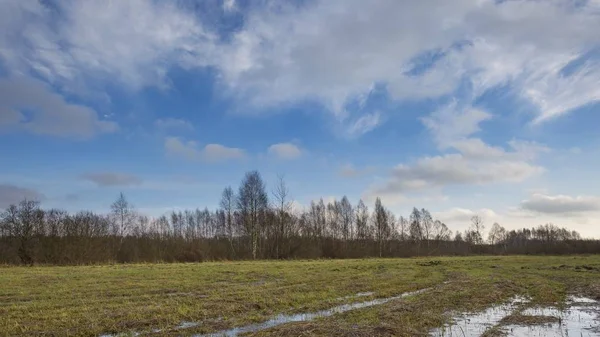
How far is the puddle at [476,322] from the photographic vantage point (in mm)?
12266

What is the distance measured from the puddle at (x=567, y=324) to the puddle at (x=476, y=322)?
700 mm

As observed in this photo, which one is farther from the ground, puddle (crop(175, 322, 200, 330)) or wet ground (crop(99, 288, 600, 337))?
puddle (crop(175, 322, 200, 330))

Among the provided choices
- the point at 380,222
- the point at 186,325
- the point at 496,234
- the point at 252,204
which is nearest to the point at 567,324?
the point at 186,325

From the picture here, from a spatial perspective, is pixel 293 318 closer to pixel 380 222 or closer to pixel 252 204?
pixel 252 204

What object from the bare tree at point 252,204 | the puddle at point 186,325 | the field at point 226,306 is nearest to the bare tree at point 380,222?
the bare tree at point 252,204

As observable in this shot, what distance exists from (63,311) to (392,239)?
10915 cm

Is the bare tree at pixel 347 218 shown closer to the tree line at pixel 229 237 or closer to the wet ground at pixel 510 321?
the tree line at pixel 229 237

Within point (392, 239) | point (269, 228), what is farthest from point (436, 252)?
point (269, 228)

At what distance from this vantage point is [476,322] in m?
13.9

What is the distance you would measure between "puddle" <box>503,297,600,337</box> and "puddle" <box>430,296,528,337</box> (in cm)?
70

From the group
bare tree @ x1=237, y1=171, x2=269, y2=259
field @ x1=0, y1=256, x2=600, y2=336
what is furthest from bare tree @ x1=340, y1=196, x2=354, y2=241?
field @ x1=0, y1=256, x2=600, y2=336

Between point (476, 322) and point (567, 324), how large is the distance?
283cm

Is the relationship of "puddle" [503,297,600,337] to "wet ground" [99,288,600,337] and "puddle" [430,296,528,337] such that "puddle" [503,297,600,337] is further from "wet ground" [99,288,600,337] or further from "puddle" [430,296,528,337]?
"puddle" [430,296,528,337]

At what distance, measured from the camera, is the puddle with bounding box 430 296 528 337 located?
12266 millimetres
